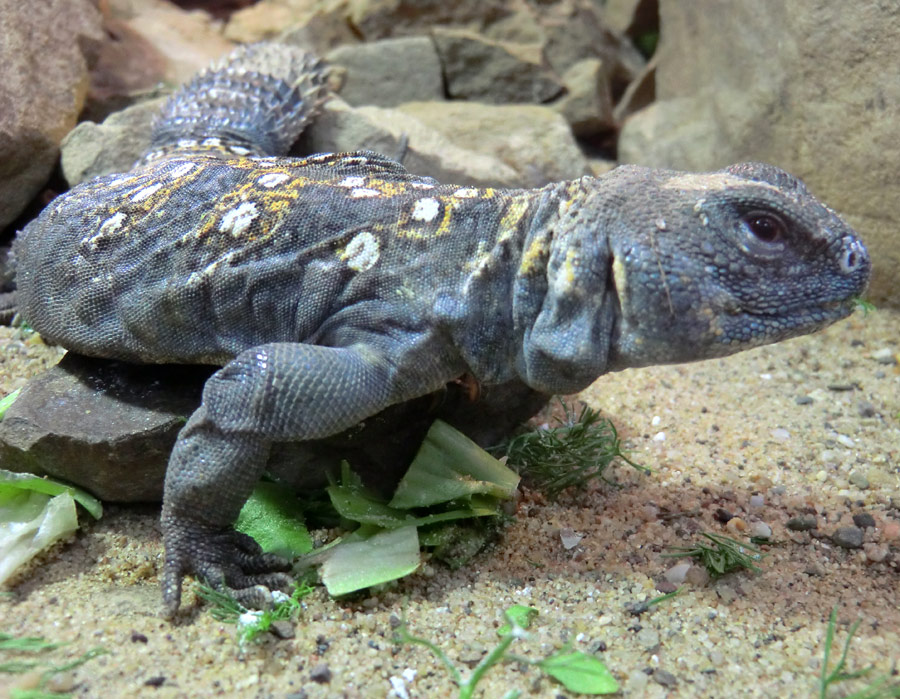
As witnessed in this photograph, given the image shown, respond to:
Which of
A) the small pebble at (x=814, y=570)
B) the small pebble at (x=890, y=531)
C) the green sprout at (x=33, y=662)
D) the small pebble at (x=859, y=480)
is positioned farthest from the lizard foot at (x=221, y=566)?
the small pebble at (x=859, y=480)

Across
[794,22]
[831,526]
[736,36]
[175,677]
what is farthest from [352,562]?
[736,36]

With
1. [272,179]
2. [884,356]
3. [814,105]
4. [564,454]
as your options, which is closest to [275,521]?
[564,454]

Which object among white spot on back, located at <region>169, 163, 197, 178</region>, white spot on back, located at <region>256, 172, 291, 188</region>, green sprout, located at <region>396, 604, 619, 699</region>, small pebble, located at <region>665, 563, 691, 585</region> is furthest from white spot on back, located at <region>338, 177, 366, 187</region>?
small pebble, located at <region>665, 563, 691, 585</region>

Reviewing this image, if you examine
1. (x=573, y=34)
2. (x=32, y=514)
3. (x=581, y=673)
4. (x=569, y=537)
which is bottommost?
(x=569, y=537)

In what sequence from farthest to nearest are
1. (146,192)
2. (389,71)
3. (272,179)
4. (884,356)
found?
(389,71), (884,356), (146,192), (272,179)

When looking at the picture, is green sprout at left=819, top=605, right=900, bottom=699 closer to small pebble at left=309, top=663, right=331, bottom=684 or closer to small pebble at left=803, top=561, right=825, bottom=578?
small pebble at left=803, top=561, right=825, bottom=578

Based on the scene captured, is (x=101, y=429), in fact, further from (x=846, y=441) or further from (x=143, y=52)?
(x=143, y=52)

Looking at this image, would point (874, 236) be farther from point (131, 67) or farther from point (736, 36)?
point (131, 67)
